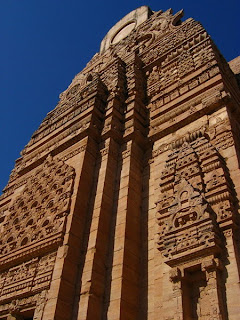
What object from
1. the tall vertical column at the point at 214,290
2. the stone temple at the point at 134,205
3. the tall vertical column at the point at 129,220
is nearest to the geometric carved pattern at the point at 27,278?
the stone temple at the point at 134,205

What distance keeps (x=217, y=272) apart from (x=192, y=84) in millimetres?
6734

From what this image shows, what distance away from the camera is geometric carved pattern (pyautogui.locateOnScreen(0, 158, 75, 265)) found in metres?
9.04

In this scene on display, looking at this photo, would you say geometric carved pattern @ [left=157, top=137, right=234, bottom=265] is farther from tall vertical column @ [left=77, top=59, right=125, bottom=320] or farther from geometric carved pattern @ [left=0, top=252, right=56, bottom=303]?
geometric carved pattern @ [left=0, top=252, right=56, bottom=303]

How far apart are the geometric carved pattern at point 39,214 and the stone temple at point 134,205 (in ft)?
0.13

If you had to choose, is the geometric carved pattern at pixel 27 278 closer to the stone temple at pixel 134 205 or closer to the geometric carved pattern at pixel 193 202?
the stone temple at pixel 134 205

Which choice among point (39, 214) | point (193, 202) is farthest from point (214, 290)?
point (39, 214)

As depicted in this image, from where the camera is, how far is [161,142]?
10820 millimetres

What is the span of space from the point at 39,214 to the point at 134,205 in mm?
2785

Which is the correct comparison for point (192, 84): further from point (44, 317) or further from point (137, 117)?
point (44, 317)

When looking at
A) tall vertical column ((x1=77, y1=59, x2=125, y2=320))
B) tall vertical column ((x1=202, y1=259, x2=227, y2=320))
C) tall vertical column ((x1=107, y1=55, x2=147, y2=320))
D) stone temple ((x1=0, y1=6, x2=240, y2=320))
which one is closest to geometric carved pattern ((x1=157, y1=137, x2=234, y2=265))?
stone temple ((x1=0, y1=6, x2=240, y2=320))

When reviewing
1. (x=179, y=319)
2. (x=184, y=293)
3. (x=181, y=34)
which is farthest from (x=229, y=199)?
(x=181, y=34)

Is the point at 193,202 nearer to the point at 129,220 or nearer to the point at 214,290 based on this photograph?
the point at 129,220

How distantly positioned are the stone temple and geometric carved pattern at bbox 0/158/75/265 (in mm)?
40

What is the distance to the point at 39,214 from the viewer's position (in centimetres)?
1005
